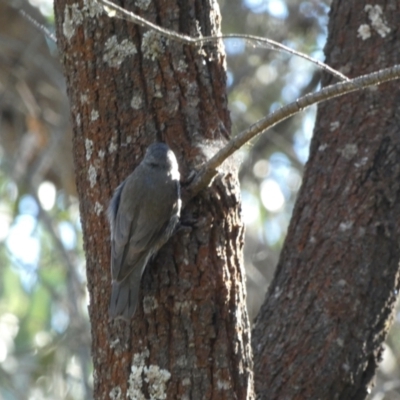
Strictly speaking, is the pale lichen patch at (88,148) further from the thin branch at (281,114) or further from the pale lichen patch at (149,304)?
the pale lichen patch at (149,304)

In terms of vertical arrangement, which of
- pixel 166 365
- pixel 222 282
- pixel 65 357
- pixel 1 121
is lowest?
pixel 166 365

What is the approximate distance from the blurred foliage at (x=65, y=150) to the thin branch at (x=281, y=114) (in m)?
3.61

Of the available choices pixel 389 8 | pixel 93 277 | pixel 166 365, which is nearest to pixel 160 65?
pixel 93 277

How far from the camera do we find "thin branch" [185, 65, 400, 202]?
95.7 inches

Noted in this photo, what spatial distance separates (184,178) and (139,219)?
38cm

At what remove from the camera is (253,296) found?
6.73m

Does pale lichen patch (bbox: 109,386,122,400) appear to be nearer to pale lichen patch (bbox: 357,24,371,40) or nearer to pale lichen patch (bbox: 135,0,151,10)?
pale lichen patch (bbox: 135,0,151,10)

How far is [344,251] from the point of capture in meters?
3.70

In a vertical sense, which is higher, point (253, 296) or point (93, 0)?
point (253, 296)

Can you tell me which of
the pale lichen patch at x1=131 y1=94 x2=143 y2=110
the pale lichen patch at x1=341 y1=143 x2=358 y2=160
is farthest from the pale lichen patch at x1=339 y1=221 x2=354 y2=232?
the pale lichen patch at x1=131 y1=94 x2=143 y2=110

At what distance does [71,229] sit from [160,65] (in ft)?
14.8

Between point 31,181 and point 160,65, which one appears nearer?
point 160,65

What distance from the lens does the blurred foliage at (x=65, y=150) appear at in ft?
22.2

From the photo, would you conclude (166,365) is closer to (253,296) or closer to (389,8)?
(389,8)
